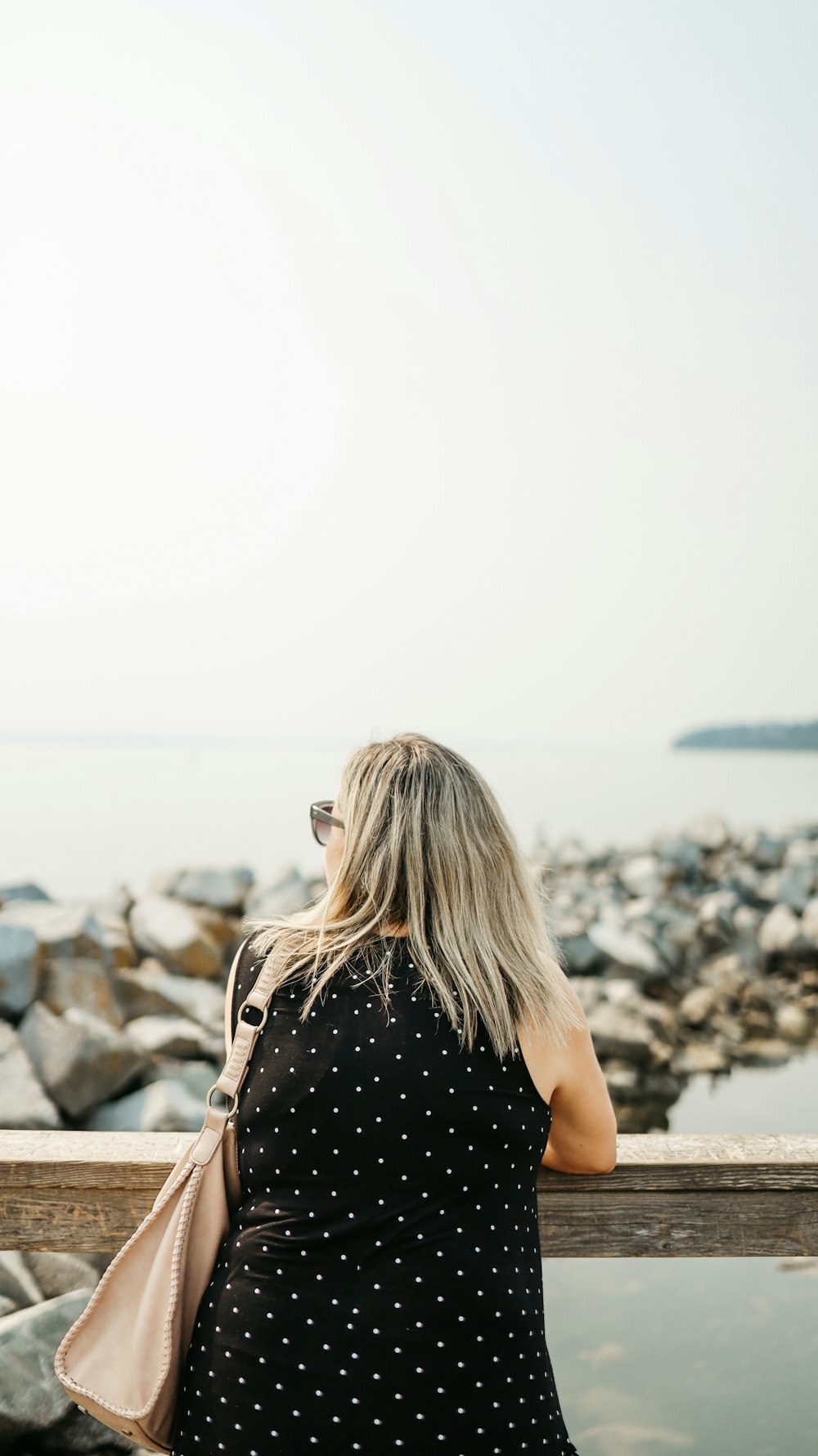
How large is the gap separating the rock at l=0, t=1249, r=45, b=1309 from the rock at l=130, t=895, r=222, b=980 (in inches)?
132

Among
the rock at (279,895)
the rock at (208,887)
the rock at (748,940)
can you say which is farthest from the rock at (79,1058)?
the rock at (748,940)

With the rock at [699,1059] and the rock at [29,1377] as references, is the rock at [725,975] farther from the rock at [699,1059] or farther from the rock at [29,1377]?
the rock at [29,1377]

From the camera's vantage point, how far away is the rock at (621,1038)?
633cm

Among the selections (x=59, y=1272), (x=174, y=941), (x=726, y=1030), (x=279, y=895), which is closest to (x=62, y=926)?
(x=174, y=941)

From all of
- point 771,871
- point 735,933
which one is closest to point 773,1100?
point 735,933

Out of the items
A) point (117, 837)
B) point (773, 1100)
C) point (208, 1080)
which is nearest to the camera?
point (208, 1080)

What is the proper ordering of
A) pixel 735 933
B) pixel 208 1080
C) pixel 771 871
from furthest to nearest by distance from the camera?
pixel 771 871, pixel 735 933, pixel 208 1080

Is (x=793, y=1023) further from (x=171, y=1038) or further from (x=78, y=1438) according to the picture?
(x=78, y=1438)

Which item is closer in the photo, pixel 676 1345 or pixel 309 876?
pixel 676 1345

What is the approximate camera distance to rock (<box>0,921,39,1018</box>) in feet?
15.4

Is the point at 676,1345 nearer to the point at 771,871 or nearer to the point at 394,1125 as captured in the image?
the point at 394,1125

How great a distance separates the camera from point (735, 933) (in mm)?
9227

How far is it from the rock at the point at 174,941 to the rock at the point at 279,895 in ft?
3.44

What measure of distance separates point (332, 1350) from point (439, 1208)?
21 centimetres
